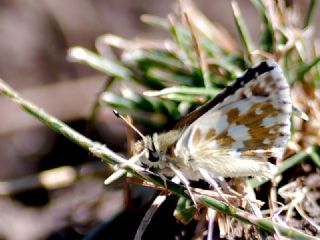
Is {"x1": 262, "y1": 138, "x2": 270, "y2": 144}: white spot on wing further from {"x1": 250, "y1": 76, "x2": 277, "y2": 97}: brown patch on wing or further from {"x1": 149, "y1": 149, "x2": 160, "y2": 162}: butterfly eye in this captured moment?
{"x1": 149, "y1": 149, "x2": 160, "y2": 162}: butterfly eye

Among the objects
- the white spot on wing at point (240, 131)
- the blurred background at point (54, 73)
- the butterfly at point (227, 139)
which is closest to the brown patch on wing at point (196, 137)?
the butterfly at point (227, 139)

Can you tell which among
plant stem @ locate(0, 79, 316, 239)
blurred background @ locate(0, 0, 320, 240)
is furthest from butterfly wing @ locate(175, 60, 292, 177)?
blurred background @ locate(0, 0, 320, 240)

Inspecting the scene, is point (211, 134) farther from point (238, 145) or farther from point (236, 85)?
point (236, 85)

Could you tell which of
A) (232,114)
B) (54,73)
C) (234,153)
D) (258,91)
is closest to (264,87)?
(258,91)

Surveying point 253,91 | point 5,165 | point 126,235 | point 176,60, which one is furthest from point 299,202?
point 5,165

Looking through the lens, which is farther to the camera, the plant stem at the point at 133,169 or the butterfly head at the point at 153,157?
the butterfly head at the point at 153,157

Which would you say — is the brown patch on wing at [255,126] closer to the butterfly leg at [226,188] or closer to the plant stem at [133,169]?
the butterfly leg at [226,188]

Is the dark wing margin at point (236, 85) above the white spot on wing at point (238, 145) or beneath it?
above

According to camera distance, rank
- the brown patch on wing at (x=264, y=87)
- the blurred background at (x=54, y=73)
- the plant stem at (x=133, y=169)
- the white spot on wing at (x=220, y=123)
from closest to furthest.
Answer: the plant stem at (x=133, y=169), the brown patch on wing at (x=264, y=87), the white spot on wing at (x=220, y=123), the blurred background at (x=54, y=73)
